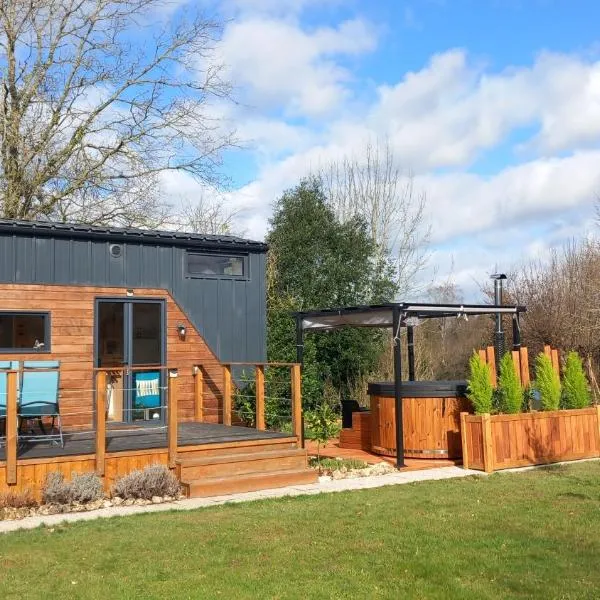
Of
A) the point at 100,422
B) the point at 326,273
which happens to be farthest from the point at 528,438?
the point at 326,273

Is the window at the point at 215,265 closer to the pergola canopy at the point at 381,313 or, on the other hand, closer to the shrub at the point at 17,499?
the pergola canopy at the point at 381,313

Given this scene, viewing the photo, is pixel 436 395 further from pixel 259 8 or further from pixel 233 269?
pixel 259 8

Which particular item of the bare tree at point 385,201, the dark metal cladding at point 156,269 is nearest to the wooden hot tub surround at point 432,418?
the dark metal cladding at point 156,269

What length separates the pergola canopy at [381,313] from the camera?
10168mm

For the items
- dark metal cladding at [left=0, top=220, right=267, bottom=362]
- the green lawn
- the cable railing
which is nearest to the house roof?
dark metal cladding at [left=0, top=220, right=267, bottom=362]

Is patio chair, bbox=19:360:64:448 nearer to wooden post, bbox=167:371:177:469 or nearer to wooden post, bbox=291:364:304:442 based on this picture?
wooden post, bbox=167:371:177:469

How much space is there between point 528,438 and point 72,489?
5.96 metres

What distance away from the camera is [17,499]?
7.47m

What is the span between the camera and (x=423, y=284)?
82.5 feet

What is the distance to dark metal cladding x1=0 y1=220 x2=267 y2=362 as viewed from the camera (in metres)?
10.1

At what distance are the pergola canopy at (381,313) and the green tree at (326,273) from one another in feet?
18.2

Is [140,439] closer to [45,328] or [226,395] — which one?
[226,395]

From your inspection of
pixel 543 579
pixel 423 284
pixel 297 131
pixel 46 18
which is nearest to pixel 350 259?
pixel 297 131

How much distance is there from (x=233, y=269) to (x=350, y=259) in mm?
7583
